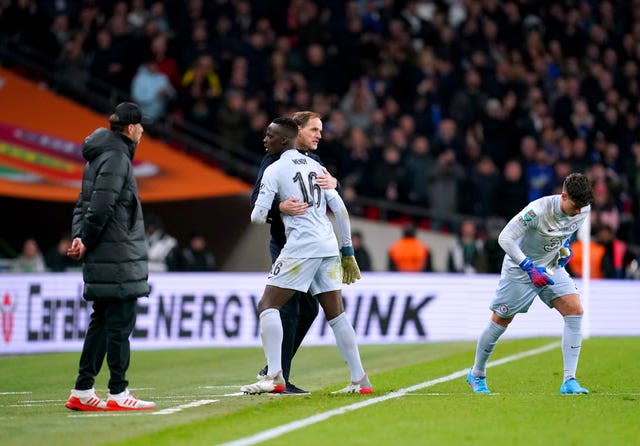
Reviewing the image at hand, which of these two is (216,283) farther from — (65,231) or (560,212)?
(560,212)

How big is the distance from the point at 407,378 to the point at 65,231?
12.9m

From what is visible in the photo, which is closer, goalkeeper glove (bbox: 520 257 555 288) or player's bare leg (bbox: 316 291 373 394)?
player's bare leg (bbox: 316 291 373 394)

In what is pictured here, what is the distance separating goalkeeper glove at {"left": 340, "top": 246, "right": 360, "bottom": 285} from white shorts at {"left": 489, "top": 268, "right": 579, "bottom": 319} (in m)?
1.37

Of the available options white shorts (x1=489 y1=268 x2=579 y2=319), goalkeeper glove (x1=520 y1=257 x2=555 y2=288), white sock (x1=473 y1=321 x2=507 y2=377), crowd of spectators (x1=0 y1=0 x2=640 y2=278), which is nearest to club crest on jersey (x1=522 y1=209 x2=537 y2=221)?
goalkeeper glove (x1=520 y1=257 x2=555 y2=288)

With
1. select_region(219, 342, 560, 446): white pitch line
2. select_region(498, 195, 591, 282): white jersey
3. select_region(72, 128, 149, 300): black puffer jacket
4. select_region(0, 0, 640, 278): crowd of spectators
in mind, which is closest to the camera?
select_region(219, 342, 560, 446): white pitch line

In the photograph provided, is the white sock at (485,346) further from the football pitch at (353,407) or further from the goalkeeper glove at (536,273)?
the goalkeeper glove at (536,273)

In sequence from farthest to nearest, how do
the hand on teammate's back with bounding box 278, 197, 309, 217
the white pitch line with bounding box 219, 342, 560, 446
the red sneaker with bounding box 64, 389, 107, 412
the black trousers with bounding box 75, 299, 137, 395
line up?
the hand on teammate's back with bounding box 278, 197, 309, 217
the red sneaker with bounding box 64, 389, 107, 412
the black trousers with bounding box 75, 299, 137, 395
the white pitch line with bounding box 219, 342, 560, 446

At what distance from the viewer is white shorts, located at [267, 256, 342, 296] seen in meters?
10.6

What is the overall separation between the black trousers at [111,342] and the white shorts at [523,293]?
126 inches

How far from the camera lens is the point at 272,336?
1062 centimetres

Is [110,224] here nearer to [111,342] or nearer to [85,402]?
[111,342]

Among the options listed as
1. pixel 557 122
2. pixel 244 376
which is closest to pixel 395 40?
pixel 557 122

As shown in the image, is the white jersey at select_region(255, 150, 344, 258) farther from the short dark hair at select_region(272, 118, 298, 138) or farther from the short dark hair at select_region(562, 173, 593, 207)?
the short dark hair at select_region(562, 173, 593, 207)

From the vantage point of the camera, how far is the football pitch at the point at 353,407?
8.49 m
